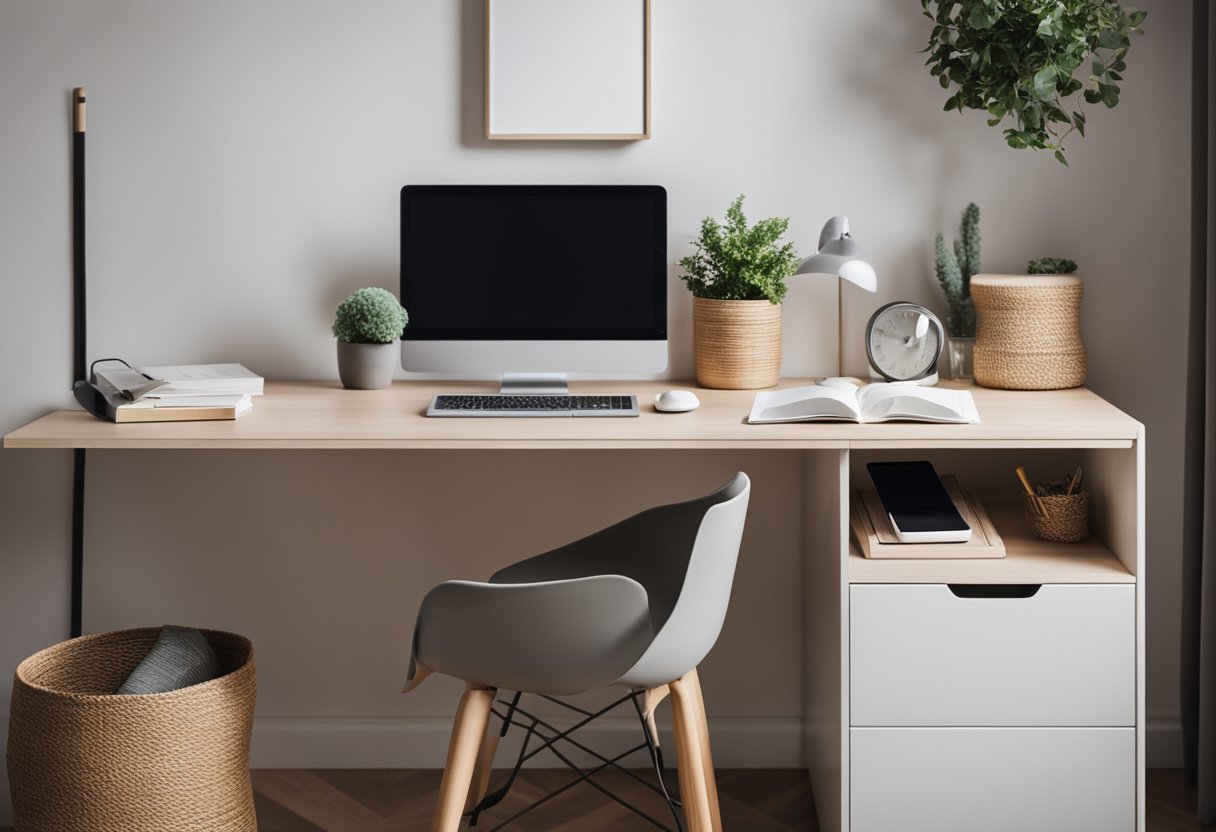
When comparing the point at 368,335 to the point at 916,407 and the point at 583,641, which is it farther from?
the point at 916,407

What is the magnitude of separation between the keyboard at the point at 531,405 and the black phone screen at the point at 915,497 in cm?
50

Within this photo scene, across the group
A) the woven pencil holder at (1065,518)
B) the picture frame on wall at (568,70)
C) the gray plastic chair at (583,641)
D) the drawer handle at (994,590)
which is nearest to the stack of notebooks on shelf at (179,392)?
the gray plastic chair at (583,641)

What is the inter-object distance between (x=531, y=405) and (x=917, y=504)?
73 cm

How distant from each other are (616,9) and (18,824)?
188cm

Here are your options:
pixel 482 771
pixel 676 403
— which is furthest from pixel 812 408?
pixel 482 771

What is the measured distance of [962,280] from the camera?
2496mm

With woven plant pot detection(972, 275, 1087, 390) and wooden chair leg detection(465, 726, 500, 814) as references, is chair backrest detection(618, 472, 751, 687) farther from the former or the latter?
woven plant pot detection(972, 275, 1087, 390)

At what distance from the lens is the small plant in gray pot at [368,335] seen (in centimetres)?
237

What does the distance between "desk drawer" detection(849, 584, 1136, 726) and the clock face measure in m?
0.53

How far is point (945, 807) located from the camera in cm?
213

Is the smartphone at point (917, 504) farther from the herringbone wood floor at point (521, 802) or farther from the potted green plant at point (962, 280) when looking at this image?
the herringbone wood floor at point (521, 802)

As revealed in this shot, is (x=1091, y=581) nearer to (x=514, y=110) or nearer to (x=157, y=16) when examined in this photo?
(x=514, y=110)

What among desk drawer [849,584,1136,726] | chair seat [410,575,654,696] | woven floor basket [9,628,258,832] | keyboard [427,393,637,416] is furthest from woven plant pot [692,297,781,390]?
woven floor basket [9,628,258,832]

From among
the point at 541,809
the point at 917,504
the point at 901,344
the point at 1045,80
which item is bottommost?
the point at 541,809
